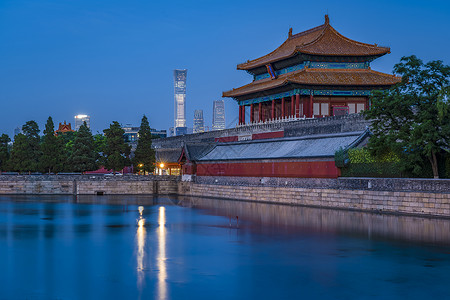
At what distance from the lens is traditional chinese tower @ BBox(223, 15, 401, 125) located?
7638 cm

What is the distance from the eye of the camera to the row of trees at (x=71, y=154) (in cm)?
8156

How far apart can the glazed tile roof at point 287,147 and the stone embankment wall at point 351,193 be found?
8.32 feet

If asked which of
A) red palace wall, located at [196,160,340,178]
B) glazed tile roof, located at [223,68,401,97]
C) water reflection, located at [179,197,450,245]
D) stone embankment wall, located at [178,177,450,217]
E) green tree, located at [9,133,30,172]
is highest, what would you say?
glazed tile roof, located at [223,68,401,97]

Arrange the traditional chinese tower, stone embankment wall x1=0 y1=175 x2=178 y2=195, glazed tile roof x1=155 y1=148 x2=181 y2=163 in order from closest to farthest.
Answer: stone embankment wall x1=0 y1=175 x2=178 y2=195
the traditional chinese tower
glazed tile roof x1=155 y1=148 x2=181 y2=163

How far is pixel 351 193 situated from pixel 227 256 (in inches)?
846

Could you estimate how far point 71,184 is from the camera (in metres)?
75.9

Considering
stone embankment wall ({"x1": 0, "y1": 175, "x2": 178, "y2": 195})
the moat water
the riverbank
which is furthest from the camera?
stone embankment wall ({"x1": 0, "y1": 175, "x2": 178, "y2": 195})

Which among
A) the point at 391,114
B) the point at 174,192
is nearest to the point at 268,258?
the point at 391,114

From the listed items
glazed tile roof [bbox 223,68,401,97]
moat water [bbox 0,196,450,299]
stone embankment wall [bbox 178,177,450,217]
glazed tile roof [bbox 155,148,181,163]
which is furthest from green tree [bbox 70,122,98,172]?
moat water [bbox 0,196,450,299]

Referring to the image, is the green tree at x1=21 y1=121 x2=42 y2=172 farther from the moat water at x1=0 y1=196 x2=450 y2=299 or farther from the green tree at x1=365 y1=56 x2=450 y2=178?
the green tree at x1=365 y1=56 x2=450 y2=178

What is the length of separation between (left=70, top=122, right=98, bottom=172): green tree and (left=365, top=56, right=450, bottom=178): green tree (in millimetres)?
46194

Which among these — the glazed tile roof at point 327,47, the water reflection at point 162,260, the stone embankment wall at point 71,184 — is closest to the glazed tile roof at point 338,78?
the glazed tile roof at point 327,47

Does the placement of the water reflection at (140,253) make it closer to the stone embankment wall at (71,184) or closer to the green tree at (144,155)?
the stone embankment wall at (71,184)

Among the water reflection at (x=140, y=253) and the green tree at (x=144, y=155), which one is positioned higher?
the green tree at (x=144, y=155)
